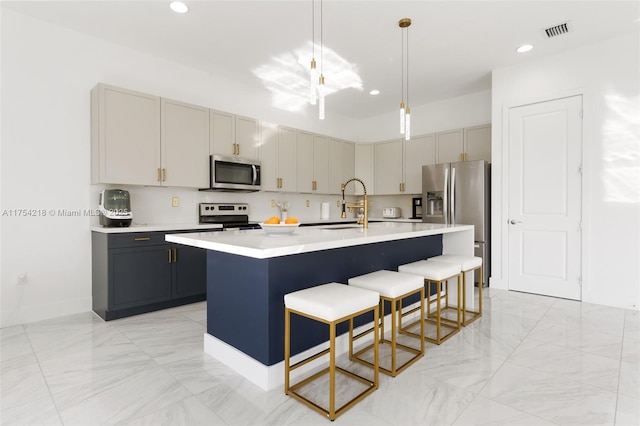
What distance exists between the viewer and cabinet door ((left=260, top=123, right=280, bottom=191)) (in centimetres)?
465

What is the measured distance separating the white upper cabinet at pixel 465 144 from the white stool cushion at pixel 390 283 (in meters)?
3.25

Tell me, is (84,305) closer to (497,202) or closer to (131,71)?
(131,71)

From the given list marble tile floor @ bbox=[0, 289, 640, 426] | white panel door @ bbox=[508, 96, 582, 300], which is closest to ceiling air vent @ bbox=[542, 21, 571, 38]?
white panel door @ bbox=[508, 96, 582, 300]

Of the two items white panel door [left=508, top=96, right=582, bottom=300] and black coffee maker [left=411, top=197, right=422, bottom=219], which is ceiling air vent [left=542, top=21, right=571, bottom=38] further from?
black coffee maker [left=411, top=197, right=422, bottom=219]

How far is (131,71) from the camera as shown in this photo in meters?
3.73

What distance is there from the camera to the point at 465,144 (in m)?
4.99

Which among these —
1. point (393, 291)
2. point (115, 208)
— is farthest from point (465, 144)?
point (115, 208)

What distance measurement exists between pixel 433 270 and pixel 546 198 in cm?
226

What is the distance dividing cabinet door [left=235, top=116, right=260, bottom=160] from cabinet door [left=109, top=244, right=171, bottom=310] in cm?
158

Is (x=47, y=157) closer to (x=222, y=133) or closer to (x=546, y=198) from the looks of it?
(x=222, y=133)

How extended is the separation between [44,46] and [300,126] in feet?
10.7

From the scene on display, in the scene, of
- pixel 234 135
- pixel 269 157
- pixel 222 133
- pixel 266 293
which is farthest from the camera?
pixel 269 157

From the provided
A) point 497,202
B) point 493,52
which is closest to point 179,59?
point 493,52

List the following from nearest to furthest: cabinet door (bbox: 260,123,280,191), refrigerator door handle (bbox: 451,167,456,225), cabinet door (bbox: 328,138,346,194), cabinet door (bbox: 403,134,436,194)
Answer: refrigerator door handle (bbox: 451,167,456,225) → cabinet door (bbox: 260,123,280,191) → cabinet door (bbox: 403,134,436,194) → cabinet door (bbox: 328,138,346,194)
